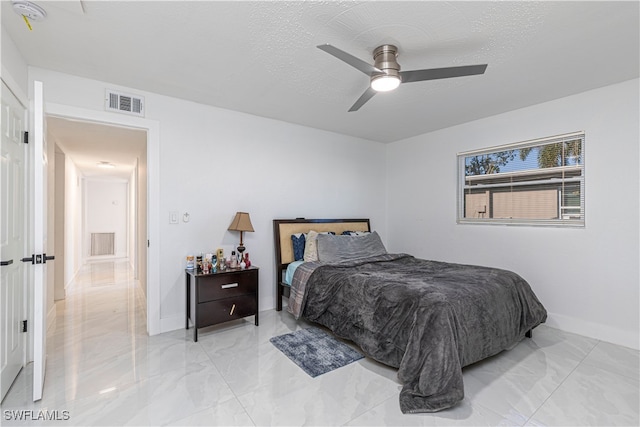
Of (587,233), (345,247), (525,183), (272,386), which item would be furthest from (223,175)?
(587,233)

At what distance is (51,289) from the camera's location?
148 inches

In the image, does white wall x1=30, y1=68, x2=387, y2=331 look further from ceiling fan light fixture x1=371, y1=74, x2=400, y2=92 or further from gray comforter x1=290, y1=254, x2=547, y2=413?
ceiling fan light fixture x1=371, y1=74, x2=400, y2=92

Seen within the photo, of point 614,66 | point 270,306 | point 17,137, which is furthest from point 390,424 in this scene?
point 614,66

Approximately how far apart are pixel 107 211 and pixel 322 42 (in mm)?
8575

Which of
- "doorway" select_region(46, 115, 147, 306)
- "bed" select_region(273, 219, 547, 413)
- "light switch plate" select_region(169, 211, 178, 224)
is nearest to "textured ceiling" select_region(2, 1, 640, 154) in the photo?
"doorway" select_region(46, 115, 147, 306)

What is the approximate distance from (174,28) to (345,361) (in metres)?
2.84

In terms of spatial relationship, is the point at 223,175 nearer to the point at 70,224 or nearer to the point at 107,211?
the point at 70,224

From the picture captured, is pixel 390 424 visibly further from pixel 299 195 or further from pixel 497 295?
pixel 299 195

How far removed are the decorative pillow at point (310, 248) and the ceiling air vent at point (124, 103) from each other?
7.52 ft

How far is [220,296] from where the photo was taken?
3082 mm

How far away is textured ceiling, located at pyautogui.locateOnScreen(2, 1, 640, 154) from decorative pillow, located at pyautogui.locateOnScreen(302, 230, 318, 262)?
5.31 ft

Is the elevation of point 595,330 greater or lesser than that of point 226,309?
lesser

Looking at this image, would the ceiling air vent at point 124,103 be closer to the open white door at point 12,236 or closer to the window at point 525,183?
the open white door at point 12,236

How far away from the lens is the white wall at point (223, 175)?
321 centimetres
